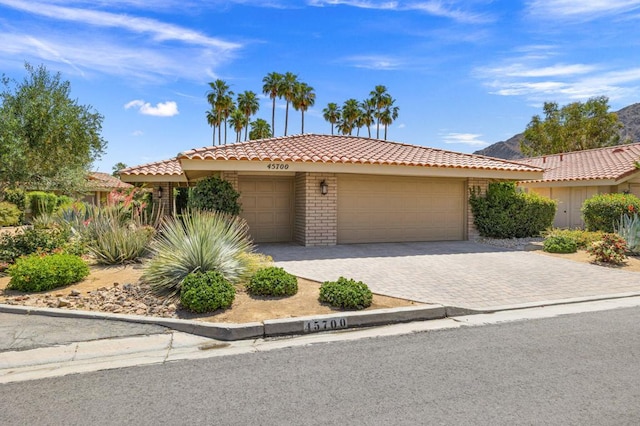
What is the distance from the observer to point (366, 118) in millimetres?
53844

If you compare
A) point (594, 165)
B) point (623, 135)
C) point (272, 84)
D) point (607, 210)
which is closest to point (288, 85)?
point (272, 84)

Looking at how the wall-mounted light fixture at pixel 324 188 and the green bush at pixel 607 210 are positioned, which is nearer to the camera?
the wall-mounted light fixture at pixel 324 188

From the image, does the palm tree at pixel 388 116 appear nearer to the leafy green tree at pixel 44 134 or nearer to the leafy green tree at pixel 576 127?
the leafy green tree at pixel 576 127

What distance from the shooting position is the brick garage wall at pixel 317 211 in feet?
43.1

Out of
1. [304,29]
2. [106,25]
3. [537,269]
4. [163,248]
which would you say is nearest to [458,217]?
[537,269]

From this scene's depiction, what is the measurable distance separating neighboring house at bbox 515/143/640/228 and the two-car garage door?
5107mm

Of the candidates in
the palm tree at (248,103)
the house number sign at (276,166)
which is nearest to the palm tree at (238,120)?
the palm tree at (248,103)

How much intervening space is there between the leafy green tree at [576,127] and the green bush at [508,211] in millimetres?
28156

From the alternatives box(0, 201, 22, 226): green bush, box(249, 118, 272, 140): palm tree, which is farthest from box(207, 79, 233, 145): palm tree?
box(0, 201, 22, 226): green bush

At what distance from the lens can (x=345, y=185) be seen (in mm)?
13961

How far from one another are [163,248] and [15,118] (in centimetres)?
506

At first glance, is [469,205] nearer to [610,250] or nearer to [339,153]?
[610,250]

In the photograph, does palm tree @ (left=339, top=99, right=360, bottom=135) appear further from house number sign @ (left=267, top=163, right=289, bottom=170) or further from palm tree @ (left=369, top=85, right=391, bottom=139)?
house number sign @ (left=267, top=163, right=289, bottom=170)

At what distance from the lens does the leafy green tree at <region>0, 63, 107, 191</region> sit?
28.9 feet
